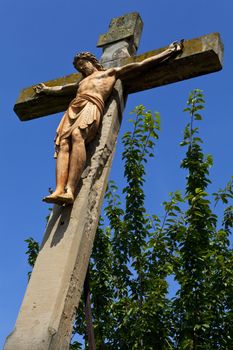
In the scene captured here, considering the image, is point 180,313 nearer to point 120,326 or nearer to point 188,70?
point 120,326

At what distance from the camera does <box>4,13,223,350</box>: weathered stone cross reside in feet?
11.4

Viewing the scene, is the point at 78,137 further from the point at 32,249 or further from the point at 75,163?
the point at 32,249

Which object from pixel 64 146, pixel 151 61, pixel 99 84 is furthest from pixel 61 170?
pixel 151 61

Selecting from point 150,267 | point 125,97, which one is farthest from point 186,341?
point 125,97

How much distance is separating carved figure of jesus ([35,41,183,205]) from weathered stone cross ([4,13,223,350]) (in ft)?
0.28

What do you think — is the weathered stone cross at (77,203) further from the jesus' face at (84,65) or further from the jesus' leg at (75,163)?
the jesus' face at (84,65)

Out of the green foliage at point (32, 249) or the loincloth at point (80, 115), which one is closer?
the loincloth at point (80, 115)

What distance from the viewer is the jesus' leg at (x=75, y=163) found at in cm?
404

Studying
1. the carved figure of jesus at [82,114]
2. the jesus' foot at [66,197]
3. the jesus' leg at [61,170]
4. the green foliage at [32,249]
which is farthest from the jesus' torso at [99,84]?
the green foliage at [32,249]

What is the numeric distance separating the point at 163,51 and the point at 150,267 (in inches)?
132

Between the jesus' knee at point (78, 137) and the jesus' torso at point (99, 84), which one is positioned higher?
the jesus' torso at point (99, 84)

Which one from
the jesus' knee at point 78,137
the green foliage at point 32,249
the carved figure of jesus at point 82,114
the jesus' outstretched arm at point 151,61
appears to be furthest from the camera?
the green foliage at point 32,249

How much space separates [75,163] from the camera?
166 inches

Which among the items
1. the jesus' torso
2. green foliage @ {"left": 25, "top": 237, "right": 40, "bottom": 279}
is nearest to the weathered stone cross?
the jesus' torso
